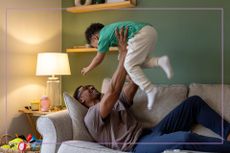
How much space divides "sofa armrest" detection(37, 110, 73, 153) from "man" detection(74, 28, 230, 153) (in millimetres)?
145

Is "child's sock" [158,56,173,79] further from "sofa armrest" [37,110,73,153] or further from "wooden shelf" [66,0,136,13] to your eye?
"sofa armrest" [37,110,73,153]

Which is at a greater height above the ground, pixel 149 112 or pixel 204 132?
pixel 149 112

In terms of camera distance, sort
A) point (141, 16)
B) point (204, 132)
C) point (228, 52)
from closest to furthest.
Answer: point (141, 16), point (204, 132), point (228, 52)

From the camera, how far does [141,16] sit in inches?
64.8

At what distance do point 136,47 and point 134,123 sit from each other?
1.97 ft

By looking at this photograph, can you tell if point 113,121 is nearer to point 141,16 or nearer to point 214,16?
point 141,16

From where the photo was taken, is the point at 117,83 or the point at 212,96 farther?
the point at 212,96

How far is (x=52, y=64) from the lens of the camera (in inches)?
69.0

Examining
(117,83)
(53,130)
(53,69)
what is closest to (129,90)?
(117,83)

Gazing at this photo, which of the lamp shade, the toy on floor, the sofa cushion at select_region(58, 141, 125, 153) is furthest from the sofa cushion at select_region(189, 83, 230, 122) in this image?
the toy on floor

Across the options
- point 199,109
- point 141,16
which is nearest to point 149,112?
point 199,109

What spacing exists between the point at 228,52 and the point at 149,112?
2.23 ft

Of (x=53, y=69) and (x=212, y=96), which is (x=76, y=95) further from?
(x=212, y=96)

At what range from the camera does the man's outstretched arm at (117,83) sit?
59.4 inches
